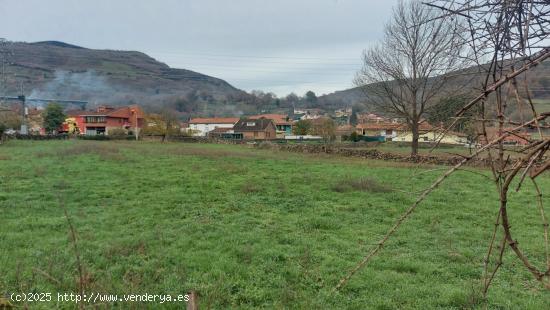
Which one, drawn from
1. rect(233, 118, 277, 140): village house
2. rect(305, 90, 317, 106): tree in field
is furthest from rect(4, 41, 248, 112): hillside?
rect(233, 118, 277, 140): village house

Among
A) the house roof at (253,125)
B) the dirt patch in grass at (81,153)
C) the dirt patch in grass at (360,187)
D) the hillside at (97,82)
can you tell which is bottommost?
the dirt patch in grass at (360,187)

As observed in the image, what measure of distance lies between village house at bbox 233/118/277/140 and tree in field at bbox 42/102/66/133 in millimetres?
31860

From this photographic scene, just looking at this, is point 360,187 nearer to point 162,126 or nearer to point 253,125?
point 162,126

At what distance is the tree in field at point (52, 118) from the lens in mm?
57000

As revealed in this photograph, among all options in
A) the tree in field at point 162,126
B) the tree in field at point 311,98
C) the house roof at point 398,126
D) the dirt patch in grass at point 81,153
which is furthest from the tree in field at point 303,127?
the tree in field at point 311,98

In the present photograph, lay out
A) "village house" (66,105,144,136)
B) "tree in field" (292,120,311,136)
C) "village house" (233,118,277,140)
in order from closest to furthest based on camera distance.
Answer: "village house" (66,105,144,136)
"tree in field" (292,120,311,136)
"village house" (233,118,277,140)

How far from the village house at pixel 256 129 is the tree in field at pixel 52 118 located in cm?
3186

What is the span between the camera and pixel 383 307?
385 centimetres

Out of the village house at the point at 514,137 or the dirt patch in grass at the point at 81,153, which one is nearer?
the village house at the point at 514,137

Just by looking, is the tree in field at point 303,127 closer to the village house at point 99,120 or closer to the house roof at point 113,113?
the village house at point 99,120

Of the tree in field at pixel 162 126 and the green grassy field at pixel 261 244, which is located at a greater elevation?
the tree in field at pixel 162 126

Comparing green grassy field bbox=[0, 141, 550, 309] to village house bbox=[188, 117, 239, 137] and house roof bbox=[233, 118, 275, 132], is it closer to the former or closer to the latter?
house roof bbox=[233, 118, 275, 132]

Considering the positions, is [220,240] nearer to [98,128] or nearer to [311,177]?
[311,177]

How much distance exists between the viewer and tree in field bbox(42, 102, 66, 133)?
57.0 m
